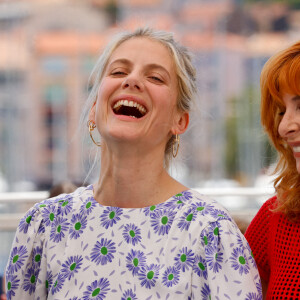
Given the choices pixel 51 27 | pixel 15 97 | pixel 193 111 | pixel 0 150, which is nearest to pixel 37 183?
pixel 0 150

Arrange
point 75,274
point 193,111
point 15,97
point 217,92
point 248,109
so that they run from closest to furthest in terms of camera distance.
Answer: point 75,274, point 193,111, point 248,109, point 217,92, point 15,97

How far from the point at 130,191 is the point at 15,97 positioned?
23713 mm

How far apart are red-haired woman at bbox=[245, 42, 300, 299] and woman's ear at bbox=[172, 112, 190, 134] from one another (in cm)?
16

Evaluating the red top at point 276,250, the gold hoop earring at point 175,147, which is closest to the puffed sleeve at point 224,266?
the red top at point 276,250

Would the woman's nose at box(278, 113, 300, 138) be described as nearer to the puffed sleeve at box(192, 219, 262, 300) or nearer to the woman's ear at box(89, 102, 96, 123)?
the puffed sleeve at box(192, 219, 262, 300)

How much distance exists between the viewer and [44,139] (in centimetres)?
2372

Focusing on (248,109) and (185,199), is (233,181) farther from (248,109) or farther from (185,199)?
(185,199)

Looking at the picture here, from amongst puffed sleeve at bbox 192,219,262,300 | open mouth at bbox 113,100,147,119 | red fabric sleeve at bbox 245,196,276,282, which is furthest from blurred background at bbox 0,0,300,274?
puffed sleeve at bbox 192,219,262,300

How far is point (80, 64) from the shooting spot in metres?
24.5

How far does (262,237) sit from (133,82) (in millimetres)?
455

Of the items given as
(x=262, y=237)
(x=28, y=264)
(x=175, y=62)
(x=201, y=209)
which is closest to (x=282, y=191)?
(x=262, y=237)

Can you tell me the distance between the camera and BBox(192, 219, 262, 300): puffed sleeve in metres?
1.28

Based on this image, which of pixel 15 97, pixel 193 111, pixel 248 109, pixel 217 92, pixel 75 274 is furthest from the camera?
pixel 15 97

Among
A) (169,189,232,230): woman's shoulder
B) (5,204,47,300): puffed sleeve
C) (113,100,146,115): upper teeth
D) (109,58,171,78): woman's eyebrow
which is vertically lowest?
(5,204,47,300): puffed sleeve
